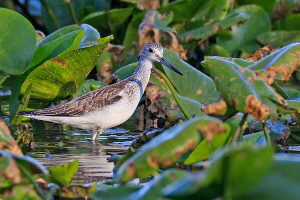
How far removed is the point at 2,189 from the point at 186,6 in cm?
691

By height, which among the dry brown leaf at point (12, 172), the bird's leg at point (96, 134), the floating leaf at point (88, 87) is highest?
the dry brown leaf at point (12, 172)

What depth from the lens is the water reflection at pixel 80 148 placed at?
17.4ft

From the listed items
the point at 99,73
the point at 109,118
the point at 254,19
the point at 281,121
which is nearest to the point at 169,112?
the point at 109,118

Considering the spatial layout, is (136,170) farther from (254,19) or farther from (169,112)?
A: (254,19)

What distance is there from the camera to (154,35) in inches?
360

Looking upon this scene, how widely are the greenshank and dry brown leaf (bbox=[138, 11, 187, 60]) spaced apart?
2.24 m

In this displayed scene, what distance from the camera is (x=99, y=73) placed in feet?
32.9

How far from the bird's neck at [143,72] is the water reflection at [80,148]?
68 centimetres

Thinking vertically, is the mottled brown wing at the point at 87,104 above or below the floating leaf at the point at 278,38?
above

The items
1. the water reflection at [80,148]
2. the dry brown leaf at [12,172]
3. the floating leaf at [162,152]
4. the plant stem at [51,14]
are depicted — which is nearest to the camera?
the floating leaf at [162,152]

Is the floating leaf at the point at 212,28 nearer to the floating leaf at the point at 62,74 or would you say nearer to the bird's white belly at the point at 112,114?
the floating leaf at the point at 62,74

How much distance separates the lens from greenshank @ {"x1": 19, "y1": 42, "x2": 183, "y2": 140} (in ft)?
21.5

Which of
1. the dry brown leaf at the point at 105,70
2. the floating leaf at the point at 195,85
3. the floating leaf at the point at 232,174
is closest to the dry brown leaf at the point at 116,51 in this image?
the dry brown leaf at the point at 105,70

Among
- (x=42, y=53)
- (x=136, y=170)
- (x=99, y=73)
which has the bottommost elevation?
(x=99, y=73)
